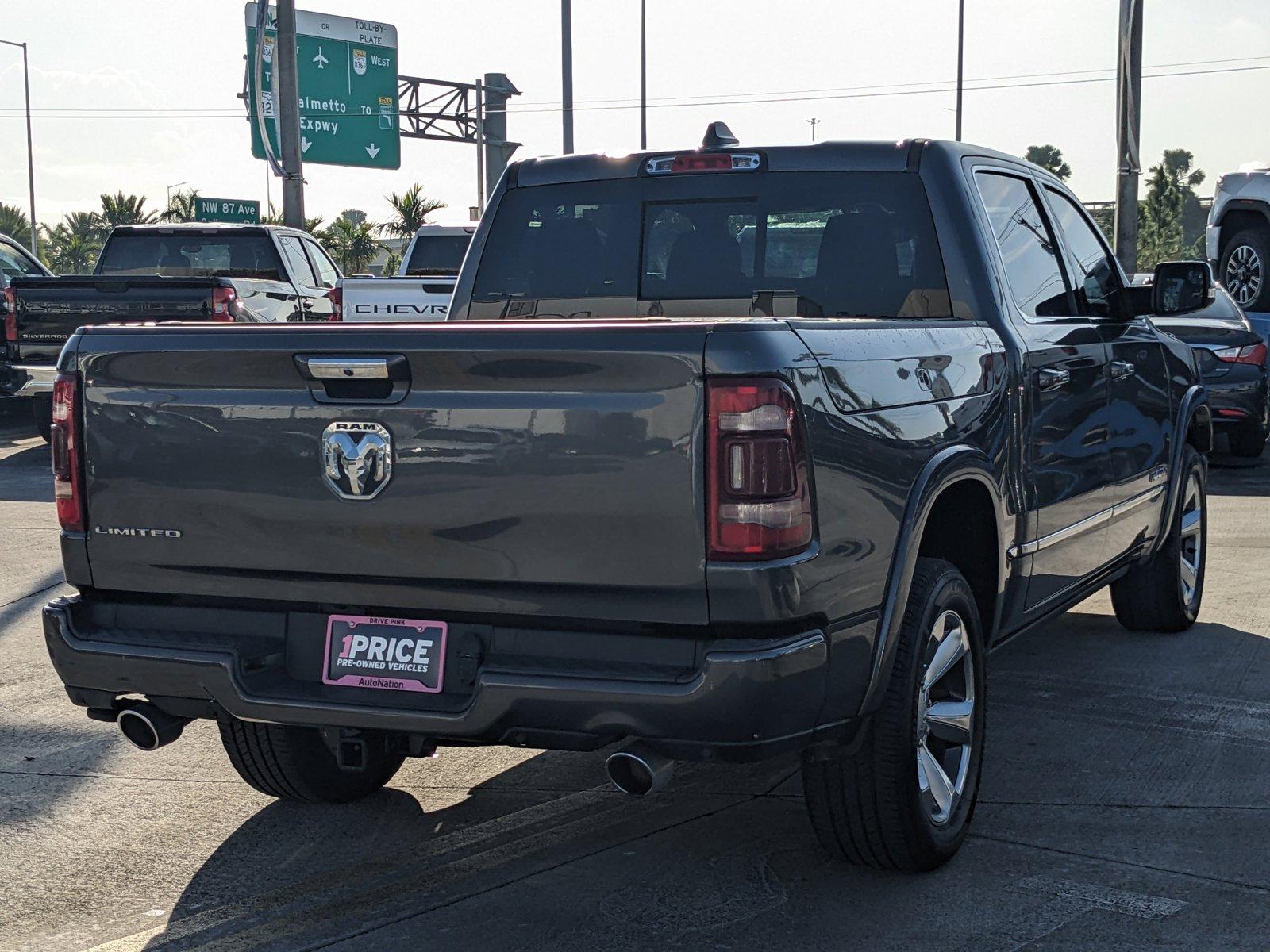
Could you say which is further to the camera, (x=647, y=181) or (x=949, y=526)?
(x=647, y=181)

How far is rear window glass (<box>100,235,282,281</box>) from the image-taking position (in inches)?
663

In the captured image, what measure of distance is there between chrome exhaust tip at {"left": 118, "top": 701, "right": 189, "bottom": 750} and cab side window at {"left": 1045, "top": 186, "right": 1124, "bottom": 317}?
3.53 meters

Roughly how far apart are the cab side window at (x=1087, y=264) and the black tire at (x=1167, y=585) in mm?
989

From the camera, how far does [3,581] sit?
8.73 metres

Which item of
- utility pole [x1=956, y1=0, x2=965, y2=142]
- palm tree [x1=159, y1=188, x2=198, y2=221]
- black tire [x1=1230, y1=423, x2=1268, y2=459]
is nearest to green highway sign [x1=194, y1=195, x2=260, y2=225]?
palm tree [x1=159, y1=188, x2=198, y2=221]

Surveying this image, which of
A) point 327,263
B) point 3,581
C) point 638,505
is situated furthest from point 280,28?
point 638,505

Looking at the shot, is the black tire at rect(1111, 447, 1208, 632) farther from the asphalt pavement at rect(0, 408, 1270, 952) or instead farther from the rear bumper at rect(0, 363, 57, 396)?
the rear bumper at rect(0, 363, 57, 396)

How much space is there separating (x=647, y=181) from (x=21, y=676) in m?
3.34

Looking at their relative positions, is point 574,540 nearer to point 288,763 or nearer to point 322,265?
point 288,763

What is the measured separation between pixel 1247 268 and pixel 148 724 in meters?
14.4

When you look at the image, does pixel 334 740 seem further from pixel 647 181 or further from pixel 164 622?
pixel 647 181

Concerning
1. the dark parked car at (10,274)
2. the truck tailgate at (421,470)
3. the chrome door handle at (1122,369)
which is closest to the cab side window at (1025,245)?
the chrome door handle at (1122,369)

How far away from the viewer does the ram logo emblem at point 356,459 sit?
3.68 metres

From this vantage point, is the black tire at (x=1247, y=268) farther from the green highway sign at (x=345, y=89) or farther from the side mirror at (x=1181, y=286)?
the green highway sign at (x=345, y=89)
